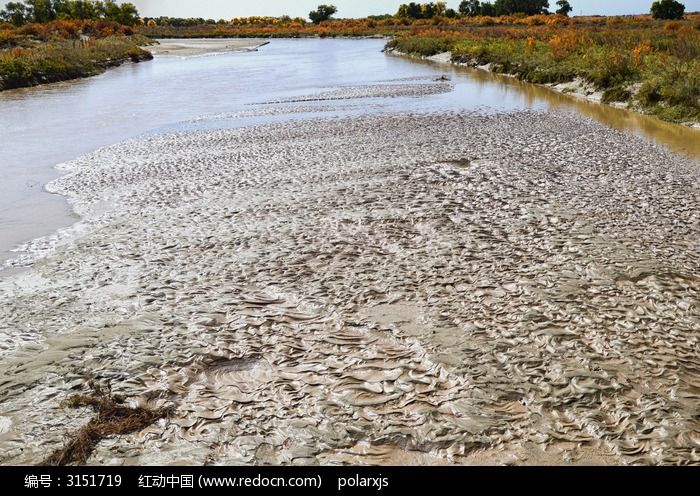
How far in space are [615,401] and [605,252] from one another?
260 cm

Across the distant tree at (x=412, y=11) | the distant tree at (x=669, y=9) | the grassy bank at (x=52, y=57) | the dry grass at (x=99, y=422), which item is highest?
the distant tree at (x=412, y=11)

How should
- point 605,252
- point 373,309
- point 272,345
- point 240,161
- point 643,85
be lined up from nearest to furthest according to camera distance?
point 272,345
point 373,309
point 605,252
point 240,161
point 643,85

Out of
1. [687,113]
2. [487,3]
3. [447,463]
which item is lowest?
[447,463]

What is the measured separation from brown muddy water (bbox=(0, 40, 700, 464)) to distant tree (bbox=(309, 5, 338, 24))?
401 feet

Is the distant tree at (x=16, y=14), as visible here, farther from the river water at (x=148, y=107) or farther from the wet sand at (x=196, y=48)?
the river water at (x=148, y=107)

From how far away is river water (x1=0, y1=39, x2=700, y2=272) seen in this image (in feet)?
30.3

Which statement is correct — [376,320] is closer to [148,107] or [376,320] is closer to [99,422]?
[99,422]

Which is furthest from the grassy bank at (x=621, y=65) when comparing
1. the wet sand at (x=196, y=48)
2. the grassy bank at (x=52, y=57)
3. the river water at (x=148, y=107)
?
the wet sand at (x=196, y=48)

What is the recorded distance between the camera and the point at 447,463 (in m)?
3.38

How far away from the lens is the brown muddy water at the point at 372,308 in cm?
362

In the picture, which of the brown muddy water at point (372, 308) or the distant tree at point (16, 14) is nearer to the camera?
the brown muddy water at point (372, 308)

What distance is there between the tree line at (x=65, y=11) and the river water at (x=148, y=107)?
60.5m

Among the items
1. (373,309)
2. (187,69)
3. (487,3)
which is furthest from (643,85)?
(487,3)

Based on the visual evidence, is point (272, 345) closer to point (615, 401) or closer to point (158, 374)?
point (158, 374)
